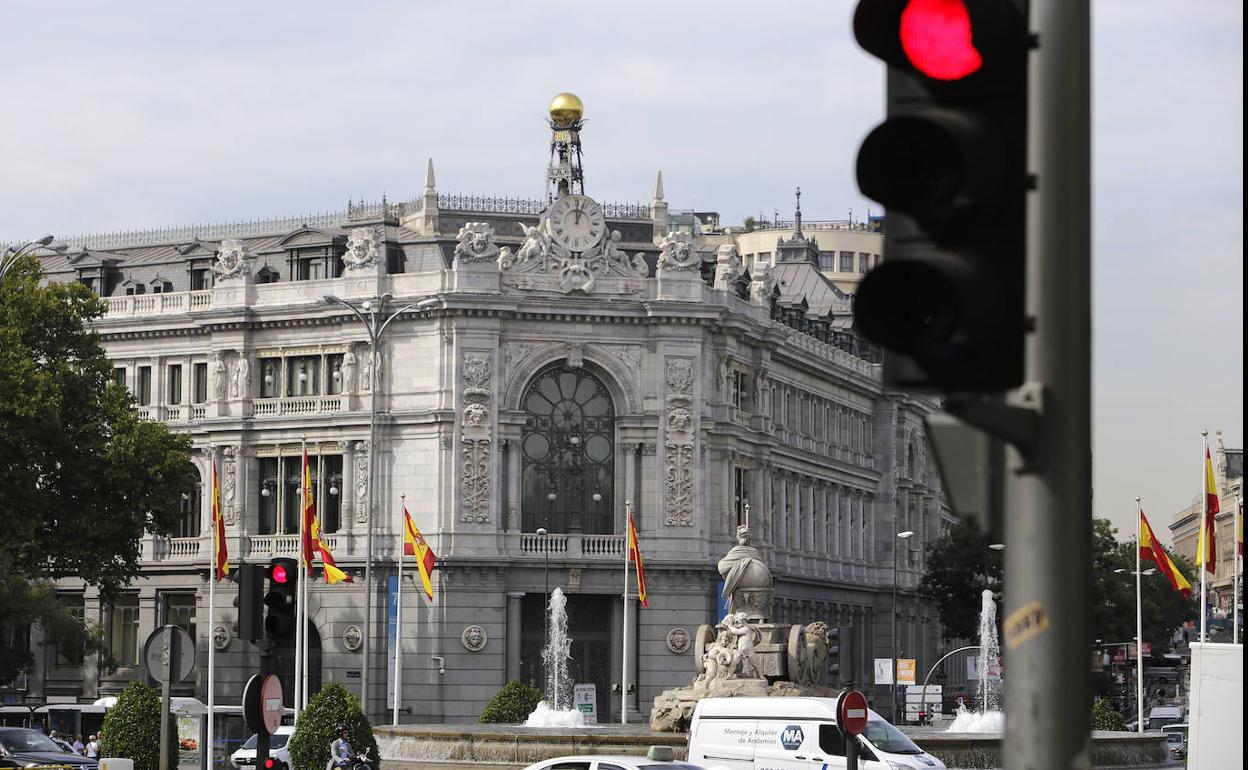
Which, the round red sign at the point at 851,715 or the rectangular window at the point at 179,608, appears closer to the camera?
the round red sign at the point at 851,715

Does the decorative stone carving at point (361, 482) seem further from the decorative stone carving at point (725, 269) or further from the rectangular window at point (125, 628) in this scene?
the decorative stone carving at point (725, 269)

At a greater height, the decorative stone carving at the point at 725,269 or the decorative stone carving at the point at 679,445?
the decorative stone carving at the point at 725,269

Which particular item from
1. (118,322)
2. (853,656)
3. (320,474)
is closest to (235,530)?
(320,474)

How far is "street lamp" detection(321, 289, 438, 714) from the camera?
245 ft

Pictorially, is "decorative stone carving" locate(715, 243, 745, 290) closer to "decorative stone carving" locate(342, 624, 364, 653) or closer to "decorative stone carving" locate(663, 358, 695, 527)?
"decorative stone carving" locate(663, 358, 695, 527)

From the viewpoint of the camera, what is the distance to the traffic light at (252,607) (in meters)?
21.6

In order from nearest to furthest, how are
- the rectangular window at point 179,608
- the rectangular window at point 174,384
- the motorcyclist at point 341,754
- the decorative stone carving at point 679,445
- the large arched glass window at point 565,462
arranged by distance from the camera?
the motorcyclist at point 341,754
the decorative stone carving at point 679,445
the large arched glass window at point 565,462
the rectangular window at point 179,608
the rectangular window at point 174,384

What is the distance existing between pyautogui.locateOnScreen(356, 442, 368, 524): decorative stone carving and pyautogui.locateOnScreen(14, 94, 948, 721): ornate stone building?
3.8 inches

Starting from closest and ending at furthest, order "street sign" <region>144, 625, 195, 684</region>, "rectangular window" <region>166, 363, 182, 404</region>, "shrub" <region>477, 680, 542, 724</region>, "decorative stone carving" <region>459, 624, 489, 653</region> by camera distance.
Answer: "street sign" <region>144, 625, 195, 684</region> → "shrub" <region>477, 680, 542, 724</region> → "decorative stone carving" <region>459, 624, 489, 653</region> → "rectangular window" <region>166, 363, 182, 404</region>

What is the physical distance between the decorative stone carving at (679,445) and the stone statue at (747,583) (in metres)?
36.2

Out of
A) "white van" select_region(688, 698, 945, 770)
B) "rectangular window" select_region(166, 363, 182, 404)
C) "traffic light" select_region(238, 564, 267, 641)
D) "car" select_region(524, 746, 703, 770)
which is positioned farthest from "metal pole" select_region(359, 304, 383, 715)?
"traffic light" select_region(238, 564, 267, 641)

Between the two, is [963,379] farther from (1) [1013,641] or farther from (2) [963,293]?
(1) [1013,641]

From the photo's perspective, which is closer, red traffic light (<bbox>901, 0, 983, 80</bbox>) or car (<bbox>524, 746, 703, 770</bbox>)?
red traffic light (<bbox>901, 0, 983, 80</bbox>)

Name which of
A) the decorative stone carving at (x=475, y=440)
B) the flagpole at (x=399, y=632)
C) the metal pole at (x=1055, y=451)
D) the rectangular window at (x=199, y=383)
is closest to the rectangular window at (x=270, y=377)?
the rectangular window at (x=199, y=383)
